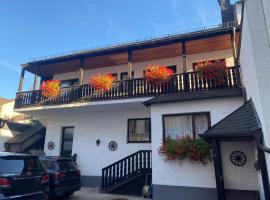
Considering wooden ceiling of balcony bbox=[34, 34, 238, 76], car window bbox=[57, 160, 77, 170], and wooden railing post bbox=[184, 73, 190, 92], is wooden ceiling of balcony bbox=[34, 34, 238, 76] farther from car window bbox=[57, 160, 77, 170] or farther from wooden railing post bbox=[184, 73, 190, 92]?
car window bbox=[57, 160, 77, 170]

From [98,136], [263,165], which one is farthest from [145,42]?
[263,165]

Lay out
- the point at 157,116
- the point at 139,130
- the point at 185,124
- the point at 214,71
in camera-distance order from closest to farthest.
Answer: the point at 185,124
the point at 157,116
the point at 214,71
the point at 139,130

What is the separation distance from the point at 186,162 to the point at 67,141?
8.65 metres

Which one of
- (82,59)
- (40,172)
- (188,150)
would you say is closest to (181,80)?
(188,150)

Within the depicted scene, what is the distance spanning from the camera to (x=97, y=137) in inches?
508

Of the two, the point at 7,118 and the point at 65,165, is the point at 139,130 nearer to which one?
the point at 65,165

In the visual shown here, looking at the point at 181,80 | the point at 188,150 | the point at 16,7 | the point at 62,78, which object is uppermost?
the point at 16,7

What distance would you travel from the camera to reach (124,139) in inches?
481

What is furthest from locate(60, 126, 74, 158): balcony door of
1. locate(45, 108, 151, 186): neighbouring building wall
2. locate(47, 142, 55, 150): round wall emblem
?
locate(47, 142, 55, 150): round wall emblem

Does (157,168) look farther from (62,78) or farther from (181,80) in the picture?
(62,78)

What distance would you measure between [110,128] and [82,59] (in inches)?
181

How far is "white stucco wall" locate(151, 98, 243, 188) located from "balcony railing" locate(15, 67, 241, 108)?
136 cm

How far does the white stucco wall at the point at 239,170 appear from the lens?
7472 mm

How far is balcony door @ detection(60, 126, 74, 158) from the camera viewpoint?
45.6 feet
